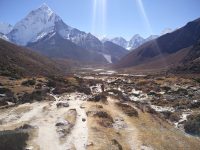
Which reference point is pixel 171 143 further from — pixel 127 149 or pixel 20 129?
pixel 20 129

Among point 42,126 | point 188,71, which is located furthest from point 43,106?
point 188,71

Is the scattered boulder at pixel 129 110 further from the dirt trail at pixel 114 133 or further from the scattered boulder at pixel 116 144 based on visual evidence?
the scattered boulder at pixel 116 144

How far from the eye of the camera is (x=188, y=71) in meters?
195

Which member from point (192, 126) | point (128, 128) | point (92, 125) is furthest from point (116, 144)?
point (192, 126)

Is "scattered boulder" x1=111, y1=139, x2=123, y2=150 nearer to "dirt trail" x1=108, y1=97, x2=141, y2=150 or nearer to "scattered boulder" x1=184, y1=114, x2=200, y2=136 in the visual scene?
"dirt trail" x1=108, y1=97, x2=141, y2=150

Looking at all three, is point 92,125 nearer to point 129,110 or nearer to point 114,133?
point 114,133

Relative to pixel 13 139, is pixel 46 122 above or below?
above

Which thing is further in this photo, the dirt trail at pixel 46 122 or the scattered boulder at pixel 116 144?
the scattered boulder at pixel 116 144

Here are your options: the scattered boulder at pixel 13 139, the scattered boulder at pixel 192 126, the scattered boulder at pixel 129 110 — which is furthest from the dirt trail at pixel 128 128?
the scattered boulder at pixel 13 139

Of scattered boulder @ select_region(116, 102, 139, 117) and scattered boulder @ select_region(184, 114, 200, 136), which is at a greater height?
scattered boulder @ select_region(116, 102, 139, 117)

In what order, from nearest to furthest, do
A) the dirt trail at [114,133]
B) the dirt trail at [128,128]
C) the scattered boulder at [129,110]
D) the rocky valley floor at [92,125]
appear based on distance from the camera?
1. the rocky valley floor at [92,125]
2. the dirt trail at [114,133]
3. the dirt trail at [128,128]
4. the scattered boulder at [129,110]

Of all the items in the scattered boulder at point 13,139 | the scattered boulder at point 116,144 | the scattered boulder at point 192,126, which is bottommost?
the scattered boulder at point 192,126

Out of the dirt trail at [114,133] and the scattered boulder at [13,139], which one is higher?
the scattered boulder at [13,139]

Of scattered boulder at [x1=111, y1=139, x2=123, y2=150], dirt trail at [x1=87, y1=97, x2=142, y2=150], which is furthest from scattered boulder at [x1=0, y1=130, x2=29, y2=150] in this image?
scattered boulder at [x1=111, y1=139, x2=123, y2=150]
